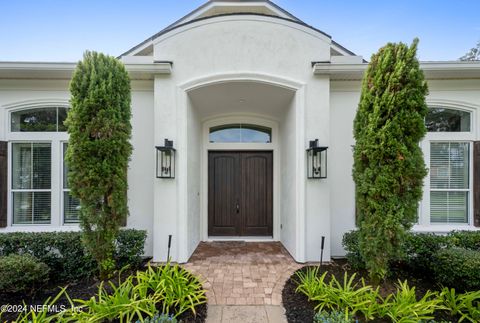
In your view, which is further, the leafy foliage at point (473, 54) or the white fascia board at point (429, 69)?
the leafy foliage at point (473, 54)

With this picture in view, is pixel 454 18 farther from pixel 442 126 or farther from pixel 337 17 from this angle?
pixel 442 126

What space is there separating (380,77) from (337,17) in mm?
6103

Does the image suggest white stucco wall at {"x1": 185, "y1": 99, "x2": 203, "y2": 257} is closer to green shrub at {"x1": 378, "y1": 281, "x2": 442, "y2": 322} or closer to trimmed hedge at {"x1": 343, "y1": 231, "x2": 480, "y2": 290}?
trimmed hedge at {"x1": 343, "y1": 231, "x2": 480, "y2": 290}

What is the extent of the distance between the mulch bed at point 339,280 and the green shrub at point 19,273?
363 centimetres

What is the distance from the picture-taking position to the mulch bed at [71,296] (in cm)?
274

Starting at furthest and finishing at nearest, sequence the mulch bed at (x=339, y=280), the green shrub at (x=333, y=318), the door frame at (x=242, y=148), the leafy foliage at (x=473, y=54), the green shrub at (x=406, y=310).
Result: the leafy foliage at (x=473, y=54) → the door frame at (x=242, y=148) → the mulch bed at (x=339, y=280) → the green shrub at (x=406, y=310) → the green shrub at (x=333, y=318)

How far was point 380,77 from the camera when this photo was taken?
3.17m

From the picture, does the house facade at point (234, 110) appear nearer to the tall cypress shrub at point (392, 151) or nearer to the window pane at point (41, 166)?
the window pane at point (41, 166)

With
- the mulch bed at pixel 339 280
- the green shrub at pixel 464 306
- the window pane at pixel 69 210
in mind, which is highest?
the window pane at pixel 69 210

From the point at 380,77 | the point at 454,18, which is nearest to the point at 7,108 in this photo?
the point at 380,77

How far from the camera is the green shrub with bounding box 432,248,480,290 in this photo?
308cm

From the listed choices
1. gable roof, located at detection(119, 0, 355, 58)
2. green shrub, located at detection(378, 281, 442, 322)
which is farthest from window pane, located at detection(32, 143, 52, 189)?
green shrub, located at detection(378, 281, 442, 322)

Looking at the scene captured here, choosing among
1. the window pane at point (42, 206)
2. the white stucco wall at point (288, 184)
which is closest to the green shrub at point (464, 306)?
the white stucco wall at point (288, 184)

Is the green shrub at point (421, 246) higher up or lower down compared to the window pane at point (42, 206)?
lower down
